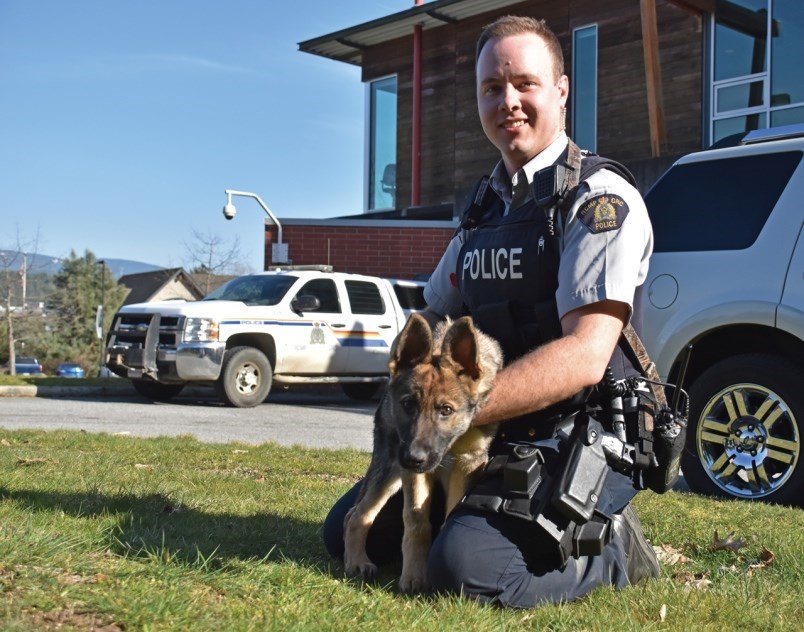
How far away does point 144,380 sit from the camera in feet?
46.5

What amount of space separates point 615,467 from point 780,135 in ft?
12.7

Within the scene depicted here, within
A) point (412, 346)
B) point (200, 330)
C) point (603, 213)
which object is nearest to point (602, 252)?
point (603, 213)

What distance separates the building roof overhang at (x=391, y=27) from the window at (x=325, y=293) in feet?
26.7

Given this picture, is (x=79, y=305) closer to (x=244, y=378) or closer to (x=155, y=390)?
(x=155, y=390)

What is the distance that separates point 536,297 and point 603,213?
451 millimetres

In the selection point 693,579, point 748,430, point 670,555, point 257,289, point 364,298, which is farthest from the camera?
point 364,298

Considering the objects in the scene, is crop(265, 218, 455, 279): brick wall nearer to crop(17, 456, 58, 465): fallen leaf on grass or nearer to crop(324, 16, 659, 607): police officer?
crop(17, 456, 58, 465): fallen leaf on grass

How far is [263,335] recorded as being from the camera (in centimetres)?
1400

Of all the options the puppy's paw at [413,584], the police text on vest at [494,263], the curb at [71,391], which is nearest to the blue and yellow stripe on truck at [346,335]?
the curb at [71,391]

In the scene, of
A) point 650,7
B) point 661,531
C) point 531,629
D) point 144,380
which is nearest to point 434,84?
point 650,7

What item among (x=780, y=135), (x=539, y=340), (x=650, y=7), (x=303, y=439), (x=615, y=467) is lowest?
(x=303, y=439)

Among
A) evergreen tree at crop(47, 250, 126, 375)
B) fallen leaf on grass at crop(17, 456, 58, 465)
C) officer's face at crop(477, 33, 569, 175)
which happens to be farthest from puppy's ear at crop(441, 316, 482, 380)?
evergreen tree at crop(47, 250, 126, 375)

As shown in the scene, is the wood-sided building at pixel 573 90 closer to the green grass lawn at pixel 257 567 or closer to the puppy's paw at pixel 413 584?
the green grass lawn at pixel 257 567

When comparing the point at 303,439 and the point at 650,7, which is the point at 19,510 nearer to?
the point at 303,439
